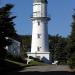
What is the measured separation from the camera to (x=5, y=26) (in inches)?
1345

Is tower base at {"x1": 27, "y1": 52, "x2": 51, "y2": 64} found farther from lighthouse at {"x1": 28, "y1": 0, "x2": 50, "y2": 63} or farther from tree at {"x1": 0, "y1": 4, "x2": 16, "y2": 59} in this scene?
tree at {"x1": 0, "y1": 4, "x2": 16, "y2": 59}

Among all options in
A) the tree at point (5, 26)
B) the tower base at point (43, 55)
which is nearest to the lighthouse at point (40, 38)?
the tower base at point (43, 55)

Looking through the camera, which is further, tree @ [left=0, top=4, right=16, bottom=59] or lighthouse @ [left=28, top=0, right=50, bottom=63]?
lighthouse @ [left=28, top=0, right=50, bottom=63]

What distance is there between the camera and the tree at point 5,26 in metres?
33.8

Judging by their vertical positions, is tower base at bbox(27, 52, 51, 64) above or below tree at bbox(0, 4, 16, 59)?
below

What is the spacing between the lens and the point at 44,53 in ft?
305

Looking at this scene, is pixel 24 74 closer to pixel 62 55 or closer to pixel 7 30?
pixel 7 30

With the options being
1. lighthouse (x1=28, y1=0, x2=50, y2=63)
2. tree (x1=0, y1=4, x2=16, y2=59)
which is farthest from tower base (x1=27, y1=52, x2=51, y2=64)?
tree (x1=0, y1=4, x2=16, y2=59)

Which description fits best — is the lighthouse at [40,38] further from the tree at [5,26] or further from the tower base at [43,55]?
the tree at [5,26]

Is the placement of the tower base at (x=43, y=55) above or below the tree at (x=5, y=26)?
below

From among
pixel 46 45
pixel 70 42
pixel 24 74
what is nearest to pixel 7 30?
pixel 24 74

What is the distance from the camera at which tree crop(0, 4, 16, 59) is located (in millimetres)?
33750

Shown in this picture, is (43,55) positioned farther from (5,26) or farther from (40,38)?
(5,26)

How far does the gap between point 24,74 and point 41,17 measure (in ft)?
184
